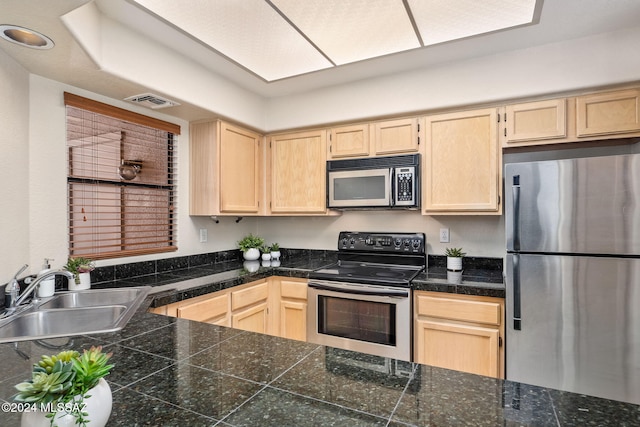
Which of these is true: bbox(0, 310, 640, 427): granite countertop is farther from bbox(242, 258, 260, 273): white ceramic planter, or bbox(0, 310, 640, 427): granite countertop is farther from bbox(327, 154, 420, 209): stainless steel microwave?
bbox(327, 154, 420, 209): stainless steel microwave

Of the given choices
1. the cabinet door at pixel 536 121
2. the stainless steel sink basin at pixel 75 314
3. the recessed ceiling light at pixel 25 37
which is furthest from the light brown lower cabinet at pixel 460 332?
the recessed ceiling light at pixel 25 37

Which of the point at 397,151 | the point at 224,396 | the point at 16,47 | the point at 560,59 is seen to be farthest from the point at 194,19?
the point at 560,59

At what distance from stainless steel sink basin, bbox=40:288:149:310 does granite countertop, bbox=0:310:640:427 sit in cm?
76

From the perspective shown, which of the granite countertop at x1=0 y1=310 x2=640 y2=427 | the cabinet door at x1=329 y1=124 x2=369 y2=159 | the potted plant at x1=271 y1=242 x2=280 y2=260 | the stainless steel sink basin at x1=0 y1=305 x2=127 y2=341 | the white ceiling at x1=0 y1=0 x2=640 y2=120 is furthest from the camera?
the potted plant at x1=271 y1=242 x2=280 y2=260

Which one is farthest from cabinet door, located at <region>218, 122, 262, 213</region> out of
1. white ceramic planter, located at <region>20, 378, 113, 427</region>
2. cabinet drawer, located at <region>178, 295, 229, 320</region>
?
white ceramic planter, located at <region>20, 378, 113, 427</region>

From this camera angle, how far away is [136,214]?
2.48m

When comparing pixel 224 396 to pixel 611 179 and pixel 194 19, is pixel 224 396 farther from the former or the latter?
pixel 611 179

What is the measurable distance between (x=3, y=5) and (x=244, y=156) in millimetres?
1889

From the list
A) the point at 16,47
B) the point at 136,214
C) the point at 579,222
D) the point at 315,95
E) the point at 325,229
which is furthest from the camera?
the point at 325,229

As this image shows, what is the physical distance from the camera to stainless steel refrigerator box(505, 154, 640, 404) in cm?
174

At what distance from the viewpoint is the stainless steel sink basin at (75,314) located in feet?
4.93

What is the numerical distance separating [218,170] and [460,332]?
7.01ft

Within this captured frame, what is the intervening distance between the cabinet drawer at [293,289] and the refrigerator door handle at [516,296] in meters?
1.46

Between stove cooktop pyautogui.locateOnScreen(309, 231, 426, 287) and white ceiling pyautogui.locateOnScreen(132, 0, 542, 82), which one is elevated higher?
white ceiling pyautogui.locateOnScreen(132, 0, 542, 82)
